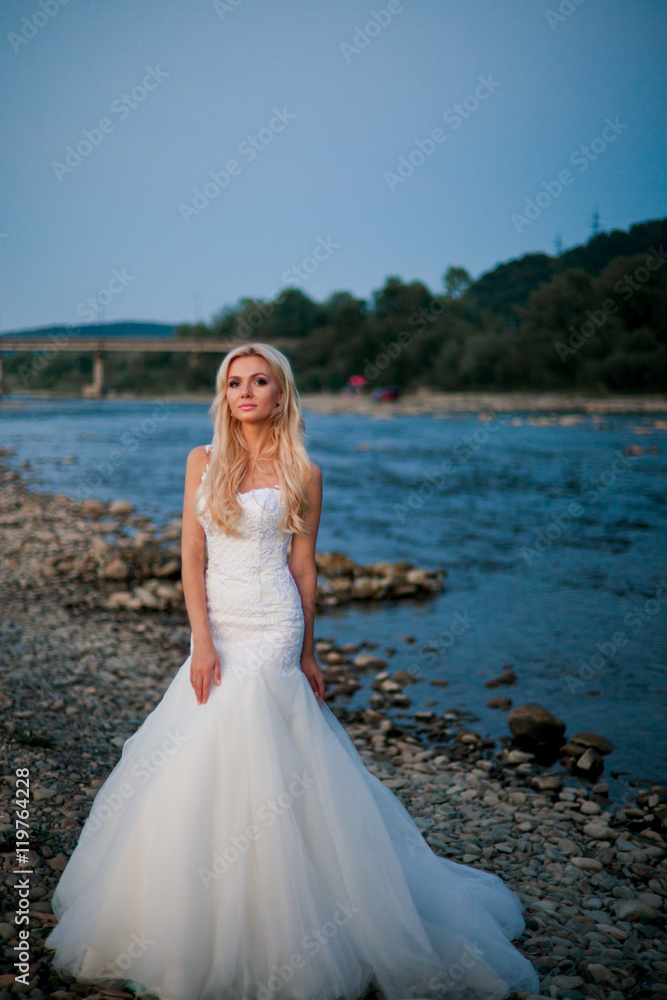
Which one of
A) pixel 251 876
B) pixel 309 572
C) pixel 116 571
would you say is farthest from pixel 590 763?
pixel 116 571

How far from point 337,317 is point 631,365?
39427 mm

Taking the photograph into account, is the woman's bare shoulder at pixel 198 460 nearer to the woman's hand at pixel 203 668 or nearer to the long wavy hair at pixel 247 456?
the long wavy hair at pixel 247 456

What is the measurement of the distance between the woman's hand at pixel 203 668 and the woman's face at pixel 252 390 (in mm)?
889

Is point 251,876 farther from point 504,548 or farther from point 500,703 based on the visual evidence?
point 504,548

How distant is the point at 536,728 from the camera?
5.77 meters

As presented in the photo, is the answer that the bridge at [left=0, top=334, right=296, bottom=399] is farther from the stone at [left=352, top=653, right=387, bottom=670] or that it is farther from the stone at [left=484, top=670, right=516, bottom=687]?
the stone at [left=484, top=670, right=516, bottom=687]

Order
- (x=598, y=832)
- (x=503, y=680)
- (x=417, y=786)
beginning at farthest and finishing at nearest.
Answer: (x=503, y=680)
(x=417, y=786)
(x=598, y=832)

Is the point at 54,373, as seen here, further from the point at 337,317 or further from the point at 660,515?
the point at 660,515

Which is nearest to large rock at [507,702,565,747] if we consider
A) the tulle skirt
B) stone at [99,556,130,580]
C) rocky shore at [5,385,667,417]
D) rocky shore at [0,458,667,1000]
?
rocky shore at [0,458,667,1000]

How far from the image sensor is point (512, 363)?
57156 mm

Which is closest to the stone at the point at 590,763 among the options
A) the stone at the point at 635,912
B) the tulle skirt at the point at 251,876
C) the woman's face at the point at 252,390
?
the stone at the point at 635,912

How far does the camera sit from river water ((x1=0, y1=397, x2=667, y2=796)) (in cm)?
691

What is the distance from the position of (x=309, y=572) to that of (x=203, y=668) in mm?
613

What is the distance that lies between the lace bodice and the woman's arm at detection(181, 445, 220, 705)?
40mm
